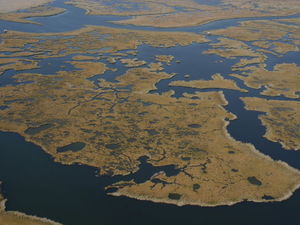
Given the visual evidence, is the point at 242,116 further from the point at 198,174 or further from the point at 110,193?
the point at 110,193

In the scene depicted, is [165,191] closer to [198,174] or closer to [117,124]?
[198,174]

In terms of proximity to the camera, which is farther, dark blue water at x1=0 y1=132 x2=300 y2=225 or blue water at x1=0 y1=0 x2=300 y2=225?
blue water at x1=0 y1=0 x2=300 y2=225

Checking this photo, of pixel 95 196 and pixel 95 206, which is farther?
pixel 95 196

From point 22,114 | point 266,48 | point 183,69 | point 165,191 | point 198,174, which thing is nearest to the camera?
point 165,191

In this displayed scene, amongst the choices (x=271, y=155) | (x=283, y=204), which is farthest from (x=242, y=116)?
(x=283, y=204)

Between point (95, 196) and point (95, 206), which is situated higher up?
point (95, 196)

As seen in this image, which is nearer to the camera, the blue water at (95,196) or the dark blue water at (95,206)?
the dark blue water at (95,206)

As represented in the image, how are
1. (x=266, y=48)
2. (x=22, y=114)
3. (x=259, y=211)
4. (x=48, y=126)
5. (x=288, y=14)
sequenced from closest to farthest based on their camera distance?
(x=259, y=211) → (x=48, y=126) → (x=22, y=114) → (x=266, y=48) → (x=288, y=14)

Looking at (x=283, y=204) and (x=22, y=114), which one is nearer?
(x=283, y=204)

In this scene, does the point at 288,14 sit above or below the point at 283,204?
above
